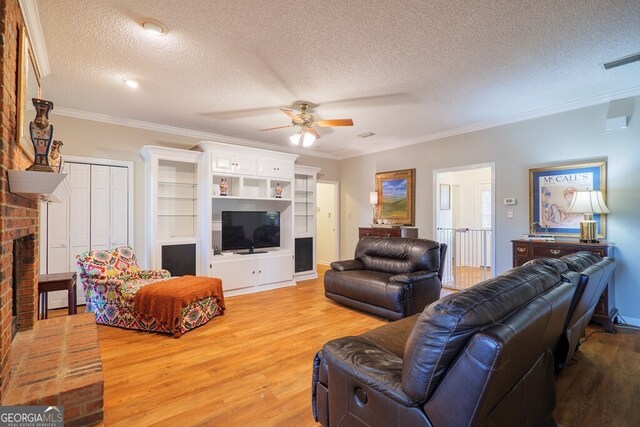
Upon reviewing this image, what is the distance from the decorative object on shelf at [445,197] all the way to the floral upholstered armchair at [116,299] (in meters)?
4.56

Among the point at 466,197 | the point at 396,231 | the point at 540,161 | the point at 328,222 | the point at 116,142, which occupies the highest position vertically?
the point at 116,142

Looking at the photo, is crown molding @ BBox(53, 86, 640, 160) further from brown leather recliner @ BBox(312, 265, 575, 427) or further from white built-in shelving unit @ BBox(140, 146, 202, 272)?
brown leather recliner @ BBox(312, 265, 575, 427)

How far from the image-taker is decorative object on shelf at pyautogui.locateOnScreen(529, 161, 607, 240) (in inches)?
141

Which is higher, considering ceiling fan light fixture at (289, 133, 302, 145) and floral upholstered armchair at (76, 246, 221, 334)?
ceiling fan light fixture at (289, 133, 302, 145)

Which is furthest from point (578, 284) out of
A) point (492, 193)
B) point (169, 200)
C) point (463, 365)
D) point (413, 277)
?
point (169, 200)

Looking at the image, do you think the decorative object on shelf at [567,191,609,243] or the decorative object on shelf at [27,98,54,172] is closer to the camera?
the decorative object on shelf at [27,98,54,172]

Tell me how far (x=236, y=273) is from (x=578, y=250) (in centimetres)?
450

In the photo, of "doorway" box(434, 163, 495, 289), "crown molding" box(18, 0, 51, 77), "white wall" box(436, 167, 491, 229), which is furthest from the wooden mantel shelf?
"white wall" box(436, 167, 491, 229)

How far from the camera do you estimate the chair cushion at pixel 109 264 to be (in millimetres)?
3357

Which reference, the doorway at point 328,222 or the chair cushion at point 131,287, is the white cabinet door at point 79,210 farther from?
the doorway at point 328,222

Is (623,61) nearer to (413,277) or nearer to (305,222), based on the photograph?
(413,277)

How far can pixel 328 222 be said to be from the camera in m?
7.57

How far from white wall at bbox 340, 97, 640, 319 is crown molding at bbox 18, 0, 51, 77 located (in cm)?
514

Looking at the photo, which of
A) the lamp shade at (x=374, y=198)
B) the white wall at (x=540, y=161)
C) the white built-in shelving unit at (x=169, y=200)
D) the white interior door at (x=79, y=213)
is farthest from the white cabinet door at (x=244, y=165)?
the white wall at (x=540, y=161)
